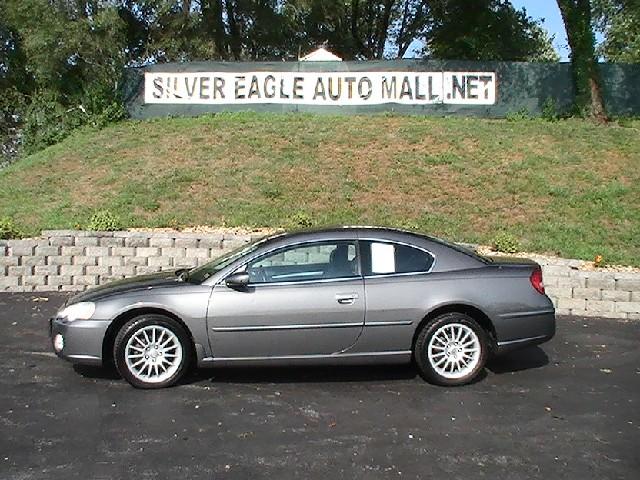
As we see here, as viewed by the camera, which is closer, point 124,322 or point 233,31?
point 124,322

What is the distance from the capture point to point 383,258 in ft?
20.3

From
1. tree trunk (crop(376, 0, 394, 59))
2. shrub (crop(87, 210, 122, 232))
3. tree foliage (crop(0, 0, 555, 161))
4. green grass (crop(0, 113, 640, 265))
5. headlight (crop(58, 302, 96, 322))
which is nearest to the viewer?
headlight (crop(58, 302, 96, 322))

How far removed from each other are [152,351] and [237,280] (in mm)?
932

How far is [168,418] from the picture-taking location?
5203 mm

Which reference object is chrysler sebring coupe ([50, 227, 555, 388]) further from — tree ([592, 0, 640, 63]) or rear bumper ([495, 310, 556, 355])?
tree ([592, 0, 640, 63])

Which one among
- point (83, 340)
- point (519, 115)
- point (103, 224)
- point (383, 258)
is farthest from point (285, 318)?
point (519, 115)

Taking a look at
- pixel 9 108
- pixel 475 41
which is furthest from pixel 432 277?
pixel 475 41

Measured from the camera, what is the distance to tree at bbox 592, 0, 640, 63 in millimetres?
Answer: 22395

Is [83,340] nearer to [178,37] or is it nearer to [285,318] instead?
[285,318]

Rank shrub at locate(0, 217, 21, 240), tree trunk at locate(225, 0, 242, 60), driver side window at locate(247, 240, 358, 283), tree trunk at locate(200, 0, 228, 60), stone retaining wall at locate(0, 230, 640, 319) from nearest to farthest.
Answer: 1. driver side window at locate(247, 240, 358, 283)
2. stone retaining wall at locate(0, 230, 640, 319)
3. shrub at locate(0, 217, 21, 240)
4. tree trunk at locate(200, 0, 228, 60)
5. tree trunk at locate(225, 0, 242, 60)

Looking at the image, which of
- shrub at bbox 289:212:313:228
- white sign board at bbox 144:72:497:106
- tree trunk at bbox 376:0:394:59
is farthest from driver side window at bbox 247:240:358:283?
tree trunk at bbox 376:0:394:59

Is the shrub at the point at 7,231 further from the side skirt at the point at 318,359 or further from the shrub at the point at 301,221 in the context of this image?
the side skirt at the point at 318,359

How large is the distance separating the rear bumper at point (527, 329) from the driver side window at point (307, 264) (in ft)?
4.59

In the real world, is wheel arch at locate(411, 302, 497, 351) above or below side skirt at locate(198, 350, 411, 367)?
above
